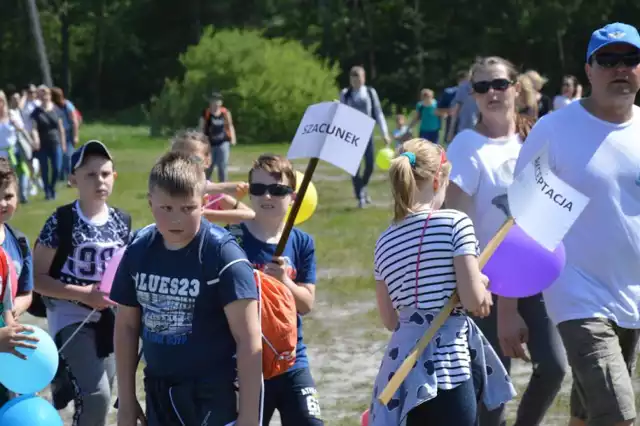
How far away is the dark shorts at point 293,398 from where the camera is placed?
16.3 feet

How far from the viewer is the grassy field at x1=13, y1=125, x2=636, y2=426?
7.54 meters

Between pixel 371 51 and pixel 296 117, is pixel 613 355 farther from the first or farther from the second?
pixel 371 51

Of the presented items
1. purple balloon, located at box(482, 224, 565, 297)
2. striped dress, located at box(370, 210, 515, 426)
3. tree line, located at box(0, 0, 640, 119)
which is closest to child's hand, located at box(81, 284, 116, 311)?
striped dress, located at box(370, 210, 515, 426)

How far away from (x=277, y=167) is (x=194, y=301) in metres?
1.32

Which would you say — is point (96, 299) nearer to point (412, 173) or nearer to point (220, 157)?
point (412, 173)

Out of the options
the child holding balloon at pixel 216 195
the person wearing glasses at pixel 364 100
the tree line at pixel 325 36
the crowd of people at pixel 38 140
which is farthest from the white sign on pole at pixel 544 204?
the tree line at pixel 325 36

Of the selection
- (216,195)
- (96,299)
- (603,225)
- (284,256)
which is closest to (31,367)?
(96,299)

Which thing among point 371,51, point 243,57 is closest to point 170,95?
point 243,57

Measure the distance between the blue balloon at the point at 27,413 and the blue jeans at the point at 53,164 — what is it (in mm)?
15184

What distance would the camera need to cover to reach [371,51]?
59.6 m

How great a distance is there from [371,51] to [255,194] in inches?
2172

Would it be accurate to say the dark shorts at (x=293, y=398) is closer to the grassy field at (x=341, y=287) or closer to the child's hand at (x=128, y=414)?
the child's hand at (x=128, y=414)

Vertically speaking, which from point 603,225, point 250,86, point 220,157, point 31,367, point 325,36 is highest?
point 603,225

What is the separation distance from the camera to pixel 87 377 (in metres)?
5.41
